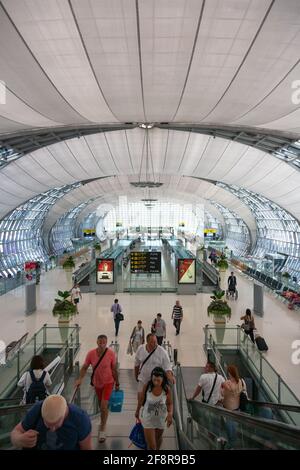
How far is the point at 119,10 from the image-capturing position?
8414 millimetres

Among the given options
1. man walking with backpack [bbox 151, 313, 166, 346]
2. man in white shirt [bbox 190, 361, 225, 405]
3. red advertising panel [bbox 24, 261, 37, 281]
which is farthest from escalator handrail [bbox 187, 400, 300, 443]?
red advertising panel [bbox 24, 261, 37, 281]

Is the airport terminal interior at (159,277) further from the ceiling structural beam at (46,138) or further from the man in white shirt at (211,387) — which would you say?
the ceiling structural beam at (46,138)

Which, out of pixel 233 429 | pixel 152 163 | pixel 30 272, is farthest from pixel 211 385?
pixel 152 163

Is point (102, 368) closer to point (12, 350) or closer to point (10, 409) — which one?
point (10, 409)

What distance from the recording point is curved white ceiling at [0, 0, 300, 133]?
8375 mm

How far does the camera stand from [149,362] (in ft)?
15.8

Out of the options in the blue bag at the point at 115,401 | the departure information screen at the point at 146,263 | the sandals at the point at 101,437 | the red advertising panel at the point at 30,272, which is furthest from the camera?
the red advertising panel at the point at 30,272

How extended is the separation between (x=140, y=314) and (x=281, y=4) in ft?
36.9

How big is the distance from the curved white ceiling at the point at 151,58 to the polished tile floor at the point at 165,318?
7986 millimetres

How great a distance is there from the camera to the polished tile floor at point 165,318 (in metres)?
10.1

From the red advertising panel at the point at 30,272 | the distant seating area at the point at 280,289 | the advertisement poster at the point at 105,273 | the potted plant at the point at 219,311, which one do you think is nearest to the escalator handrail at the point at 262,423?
the potted plant at the point at 219,311

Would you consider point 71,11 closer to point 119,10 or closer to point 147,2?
point 119,10
